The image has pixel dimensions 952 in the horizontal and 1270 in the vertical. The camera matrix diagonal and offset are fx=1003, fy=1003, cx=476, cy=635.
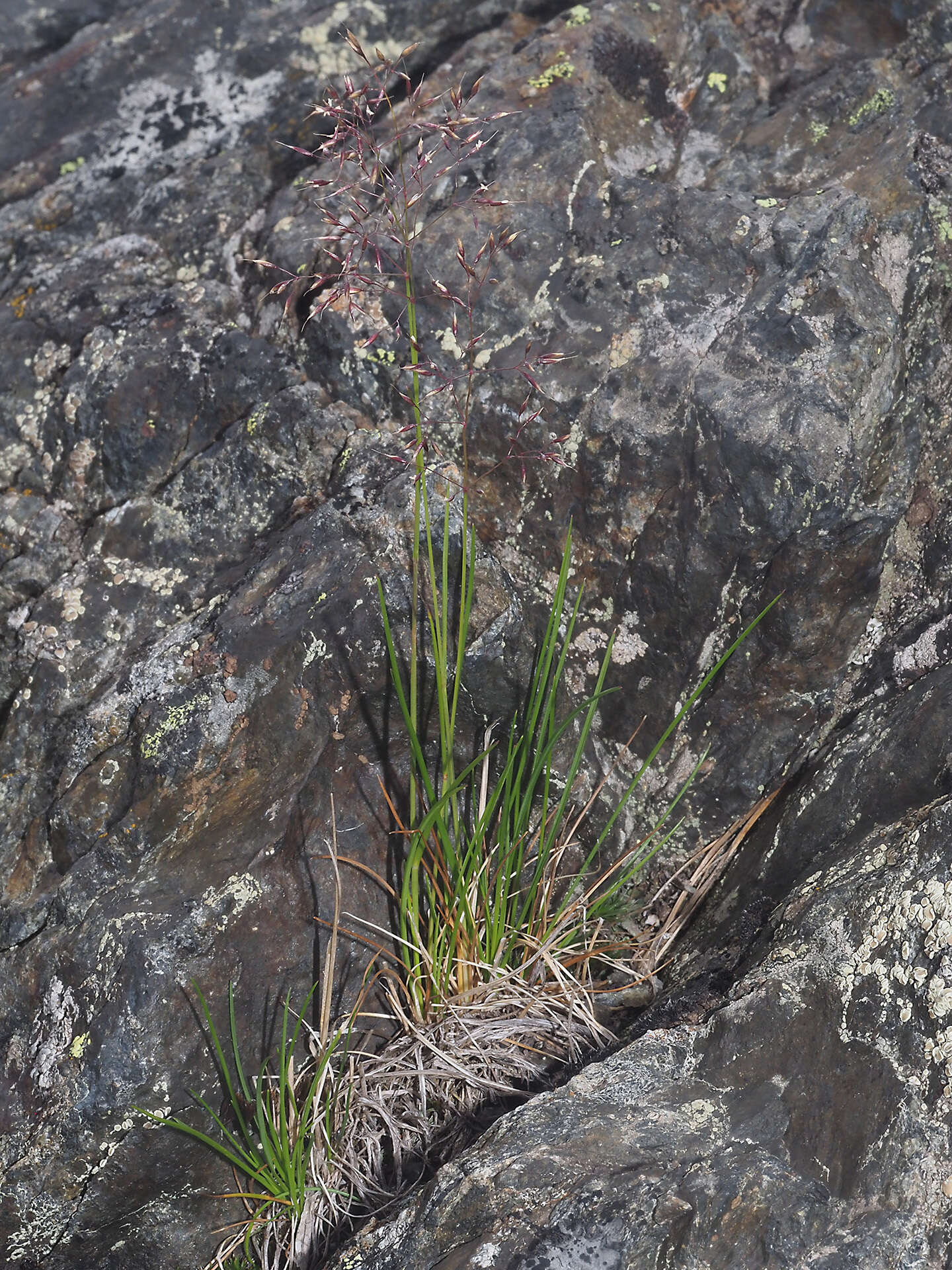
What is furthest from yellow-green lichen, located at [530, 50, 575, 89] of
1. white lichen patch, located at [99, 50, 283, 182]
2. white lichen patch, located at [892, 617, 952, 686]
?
white lichen patch, located at [892, 617, 952, 686]

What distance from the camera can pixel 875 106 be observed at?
118 inches

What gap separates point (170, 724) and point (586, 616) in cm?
111

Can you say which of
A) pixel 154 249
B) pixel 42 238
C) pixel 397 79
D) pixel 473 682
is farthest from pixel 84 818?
pixel 397 79

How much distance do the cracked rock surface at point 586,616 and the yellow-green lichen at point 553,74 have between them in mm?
19

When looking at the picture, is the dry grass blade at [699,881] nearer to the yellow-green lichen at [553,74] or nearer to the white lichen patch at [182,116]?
the yellow-green lichen at [553,74]

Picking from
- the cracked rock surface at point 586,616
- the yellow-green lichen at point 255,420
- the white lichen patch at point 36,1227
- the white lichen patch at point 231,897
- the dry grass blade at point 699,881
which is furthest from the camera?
the yellow-green lichen at point 255,420

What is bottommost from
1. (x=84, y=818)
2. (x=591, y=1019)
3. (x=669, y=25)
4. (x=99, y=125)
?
(x=591, y=1019)

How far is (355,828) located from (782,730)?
1.13m

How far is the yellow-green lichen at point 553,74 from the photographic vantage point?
3.09 m

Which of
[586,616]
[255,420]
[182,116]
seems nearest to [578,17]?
[182,116]

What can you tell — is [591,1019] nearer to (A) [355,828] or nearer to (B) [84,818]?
(A) [355,828]

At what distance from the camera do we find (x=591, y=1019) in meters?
2.36

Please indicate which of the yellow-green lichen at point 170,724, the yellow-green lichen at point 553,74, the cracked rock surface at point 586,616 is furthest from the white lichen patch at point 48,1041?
the yellow-green lichen at point 553,74

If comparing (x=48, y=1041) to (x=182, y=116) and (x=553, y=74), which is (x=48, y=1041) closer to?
(x=553, y=74)
